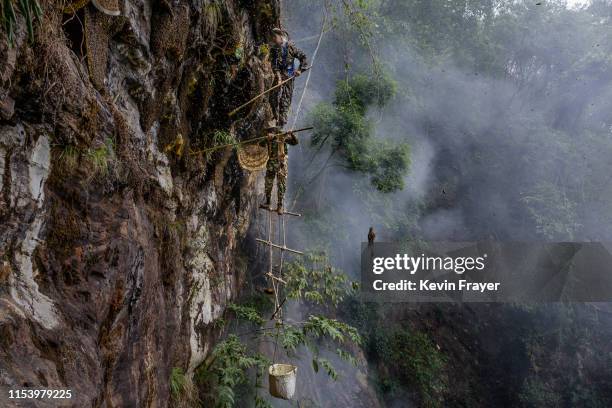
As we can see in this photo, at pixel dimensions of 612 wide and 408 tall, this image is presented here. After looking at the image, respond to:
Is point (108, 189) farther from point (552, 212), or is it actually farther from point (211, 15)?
point (552, 212)

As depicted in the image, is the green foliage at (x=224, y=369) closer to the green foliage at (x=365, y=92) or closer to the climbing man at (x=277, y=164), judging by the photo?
the climbing man at (x=277, y=164)

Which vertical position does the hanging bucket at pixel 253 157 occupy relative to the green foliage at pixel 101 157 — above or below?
above

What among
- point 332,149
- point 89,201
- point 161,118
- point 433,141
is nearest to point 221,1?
point 161,118

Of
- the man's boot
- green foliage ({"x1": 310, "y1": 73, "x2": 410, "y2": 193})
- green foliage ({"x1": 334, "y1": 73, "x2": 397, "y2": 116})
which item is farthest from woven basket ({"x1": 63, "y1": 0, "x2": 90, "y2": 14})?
green foliage ({"x1": 334, "y1": 73, "x2": 397, "y2": 116})

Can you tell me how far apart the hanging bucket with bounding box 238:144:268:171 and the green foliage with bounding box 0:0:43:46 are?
2302 millimetres

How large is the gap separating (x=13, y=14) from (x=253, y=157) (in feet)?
8.27

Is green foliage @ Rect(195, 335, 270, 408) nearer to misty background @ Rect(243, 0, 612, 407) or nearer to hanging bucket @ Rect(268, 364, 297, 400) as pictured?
hanging bucket @ Rect(268, 364, 297, 400)

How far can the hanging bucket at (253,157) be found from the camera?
157 inches

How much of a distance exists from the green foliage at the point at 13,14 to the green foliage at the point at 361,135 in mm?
6163

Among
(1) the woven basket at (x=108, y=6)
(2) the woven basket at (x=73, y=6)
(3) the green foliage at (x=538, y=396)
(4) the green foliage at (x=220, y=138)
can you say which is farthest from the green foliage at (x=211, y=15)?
(3) the green foliage at (x=538, y=396)

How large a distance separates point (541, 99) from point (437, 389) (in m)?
9.03

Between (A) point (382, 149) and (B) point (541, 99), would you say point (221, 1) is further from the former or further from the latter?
(B) point (541, 99)

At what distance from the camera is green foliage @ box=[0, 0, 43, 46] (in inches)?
62.4

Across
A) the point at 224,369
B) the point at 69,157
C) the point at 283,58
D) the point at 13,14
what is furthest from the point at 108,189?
the point at 283,58
